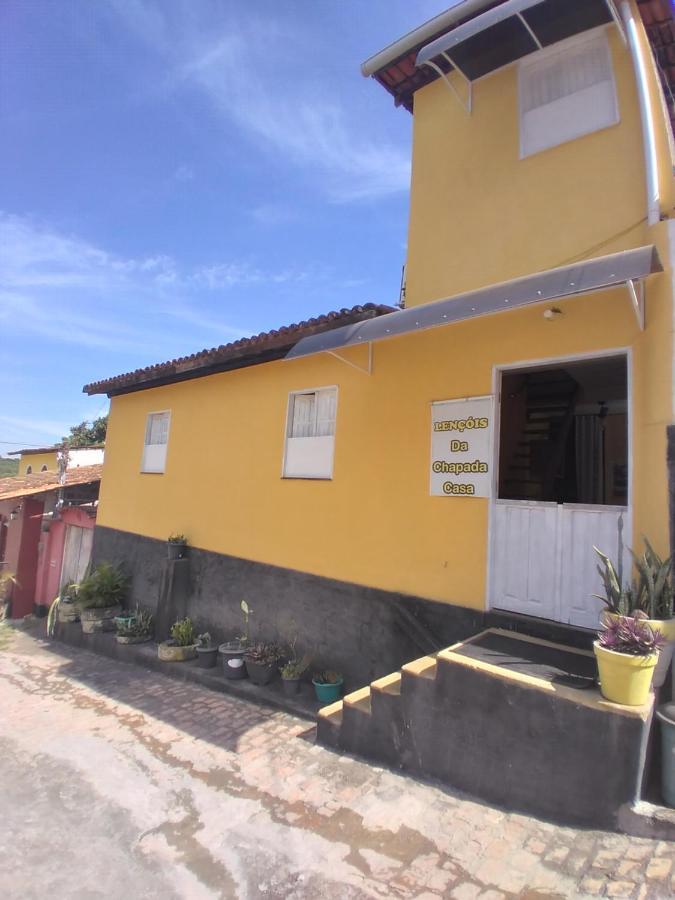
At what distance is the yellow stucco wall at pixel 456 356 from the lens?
4.51m

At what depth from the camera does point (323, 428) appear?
7.12 m

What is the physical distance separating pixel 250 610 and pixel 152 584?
11.8 ft

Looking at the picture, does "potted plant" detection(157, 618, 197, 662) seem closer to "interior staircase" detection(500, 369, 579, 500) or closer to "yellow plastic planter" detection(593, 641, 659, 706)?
"interior staircase" detection(500, 369, 579, 500)

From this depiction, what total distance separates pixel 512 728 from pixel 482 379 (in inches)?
127

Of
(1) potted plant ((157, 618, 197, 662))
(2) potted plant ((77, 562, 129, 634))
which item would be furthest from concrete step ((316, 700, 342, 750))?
(2) potted plant ((77, 562, 129, 634))

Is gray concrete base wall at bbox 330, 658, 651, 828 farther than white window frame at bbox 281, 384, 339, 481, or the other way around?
white window frame at bbox 281, 384, 339, 481

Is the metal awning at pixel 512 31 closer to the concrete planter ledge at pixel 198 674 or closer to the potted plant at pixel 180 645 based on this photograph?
the concrete planter ledge at pixel 198 674

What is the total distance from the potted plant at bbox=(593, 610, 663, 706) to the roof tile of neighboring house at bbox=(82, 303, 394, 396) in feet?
14.4

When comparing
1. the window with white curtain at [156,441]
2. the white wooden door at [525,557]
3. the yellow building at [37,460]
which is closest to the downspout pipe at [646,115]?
the white wooden door at [525,557]

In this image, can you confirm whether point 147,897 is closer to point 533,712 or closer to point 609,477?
point 533,712

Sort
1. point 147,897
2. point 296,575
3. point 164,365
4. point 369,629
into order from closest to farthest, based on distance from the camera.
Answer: point 147,897 → point 369,629 → point 296,575 → point 164,365

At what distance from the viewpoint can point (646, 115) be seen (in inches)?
185

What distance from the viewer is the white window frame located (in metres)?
6.94

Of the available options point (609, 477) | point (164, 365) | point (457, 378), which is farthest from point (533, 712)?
point (164, 365)
